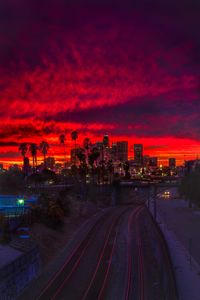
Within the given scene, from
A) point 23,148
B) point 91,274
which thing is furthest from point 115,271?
point 23,148

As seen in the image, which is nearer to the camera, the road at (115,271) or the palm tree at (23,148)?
the road at (115,271)

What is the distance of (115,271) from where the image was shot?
4331cm

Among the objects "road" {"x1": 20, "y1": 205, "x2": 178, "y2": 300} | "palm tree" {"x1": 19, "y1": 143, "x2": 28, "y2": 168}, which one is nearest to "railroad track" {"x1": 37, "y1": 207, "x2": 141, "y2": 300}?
"road" {"x1": 20, "y1": 205, "x2": 178, "y2": 300}

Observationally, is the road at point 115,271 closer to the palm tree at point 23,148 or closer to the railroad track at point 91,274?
the railroad track at point 91,274

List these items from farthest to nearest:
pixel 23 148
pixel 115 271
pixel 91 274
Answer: pixel 23 148 → pixel 115 271 → pixel 91 274

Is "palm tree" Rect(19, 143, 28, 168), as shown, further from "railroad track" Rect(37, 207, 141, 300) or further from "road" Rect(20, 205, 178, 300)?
"railroad track" Rect(37, 207, 141, 300)

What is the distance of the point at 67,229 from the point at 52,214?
494 centimetres

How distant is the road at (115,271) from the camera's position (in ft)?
116

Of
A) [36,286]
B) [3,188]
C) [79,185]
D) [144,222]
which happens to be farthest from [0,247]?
[79,185]

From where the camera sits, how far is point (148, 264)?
46.4 metres

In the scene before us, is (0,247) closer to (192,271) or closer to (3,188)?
(192,271)

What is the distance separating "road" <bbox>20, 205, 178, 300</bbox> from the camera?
3538 centimetres

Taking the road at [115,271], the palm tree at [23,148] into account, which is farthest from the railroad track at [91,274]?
the palm tree at [23,148]

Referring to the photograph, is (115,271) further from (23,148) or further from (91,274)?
(23,148)
